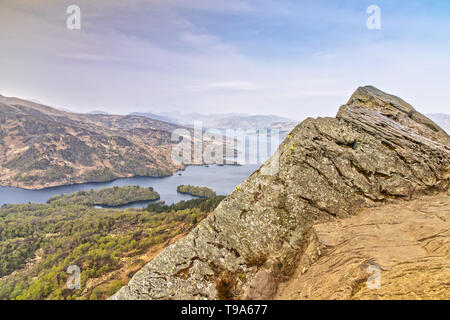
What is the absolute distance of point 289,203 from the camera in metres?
12.3

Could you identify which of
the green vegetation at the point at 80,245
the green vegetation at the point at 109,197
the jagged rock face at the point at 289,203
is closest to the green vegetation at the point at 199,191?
the green vegetation at the point at 109,197

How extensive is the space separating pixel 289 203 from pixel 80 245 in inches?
4265

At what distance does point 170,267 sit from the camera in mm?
11836

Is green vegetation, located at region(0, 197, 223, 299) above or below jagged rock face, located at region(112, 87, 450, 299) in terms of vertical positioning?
below

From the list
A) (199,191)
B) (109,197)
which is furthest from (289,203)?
(109,197)

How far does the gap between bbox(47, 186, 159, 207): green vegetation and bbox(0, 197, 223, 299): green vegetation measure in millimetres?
21805

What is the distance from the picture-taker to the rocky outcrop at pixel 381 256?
798cm

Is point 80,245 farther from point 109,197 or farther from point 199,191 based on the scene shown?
point 109,197

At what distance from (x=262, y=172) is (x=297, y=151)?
91.9 inches

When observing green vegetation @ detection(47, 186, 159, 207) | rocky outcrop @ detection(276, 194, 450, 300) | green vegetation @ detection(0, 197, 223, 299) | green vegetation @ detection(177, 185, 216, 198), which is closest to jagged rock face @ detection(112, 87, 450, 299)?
rocky outcrop @ detection(276, 194, 450, 300)

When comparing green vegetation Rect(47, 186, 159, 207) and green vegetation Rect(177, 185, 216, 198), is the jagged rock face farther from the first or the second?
green vegetation Rect(47, 186, 159, 207)

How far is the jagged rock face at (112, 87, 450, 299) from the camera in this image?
37.4 ft
